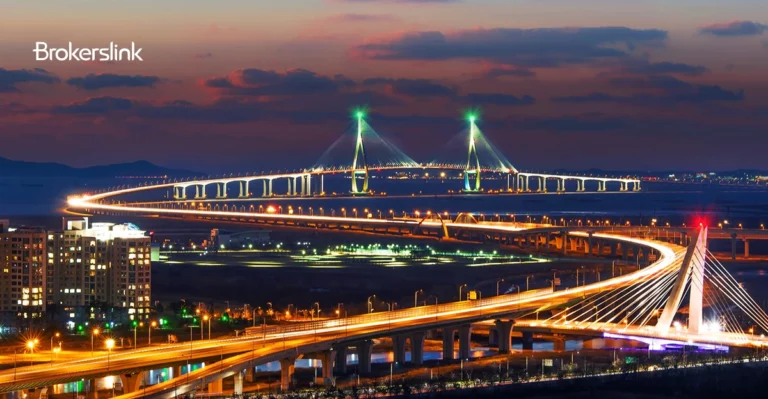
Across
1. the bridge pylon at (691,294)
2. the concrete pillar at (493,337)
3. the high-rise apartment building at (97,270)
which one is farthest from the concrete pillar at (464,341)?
the high-rise apartment building at (97,270)

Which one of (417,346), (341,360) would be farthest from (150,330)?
(417,346)

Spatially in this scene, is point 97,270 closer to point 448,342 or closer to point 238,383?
→ point 448,342

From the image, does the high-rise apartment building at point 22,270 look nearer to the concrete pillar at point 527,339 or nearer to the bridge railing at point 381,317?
the bridge railing at point 381,317

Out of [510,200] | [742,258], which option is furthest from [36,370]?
[510,200]

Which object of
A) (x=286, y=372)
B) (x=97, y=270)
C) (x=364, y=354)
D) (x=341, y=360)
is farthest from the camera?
(x=97, y=270)

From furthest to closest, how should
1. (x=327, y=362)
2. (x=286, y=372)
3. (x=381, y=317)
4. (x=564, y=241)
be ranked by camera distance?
(x=564, y=241) → (x=381, y=317) → (x=327, y=362) → (x=286, y=372)

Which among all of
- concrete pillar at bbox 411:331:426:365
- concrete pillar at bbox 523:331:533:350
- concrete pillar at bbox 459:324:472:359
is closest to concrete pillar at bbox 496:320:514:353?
concrete pillar at bbox 523:331:533:350

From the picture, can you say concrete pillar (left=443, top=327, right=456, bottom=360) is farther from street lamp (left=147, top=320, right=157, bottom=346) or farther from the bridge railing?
street lamp (left=147, top=320, right=157, bottom=346)
